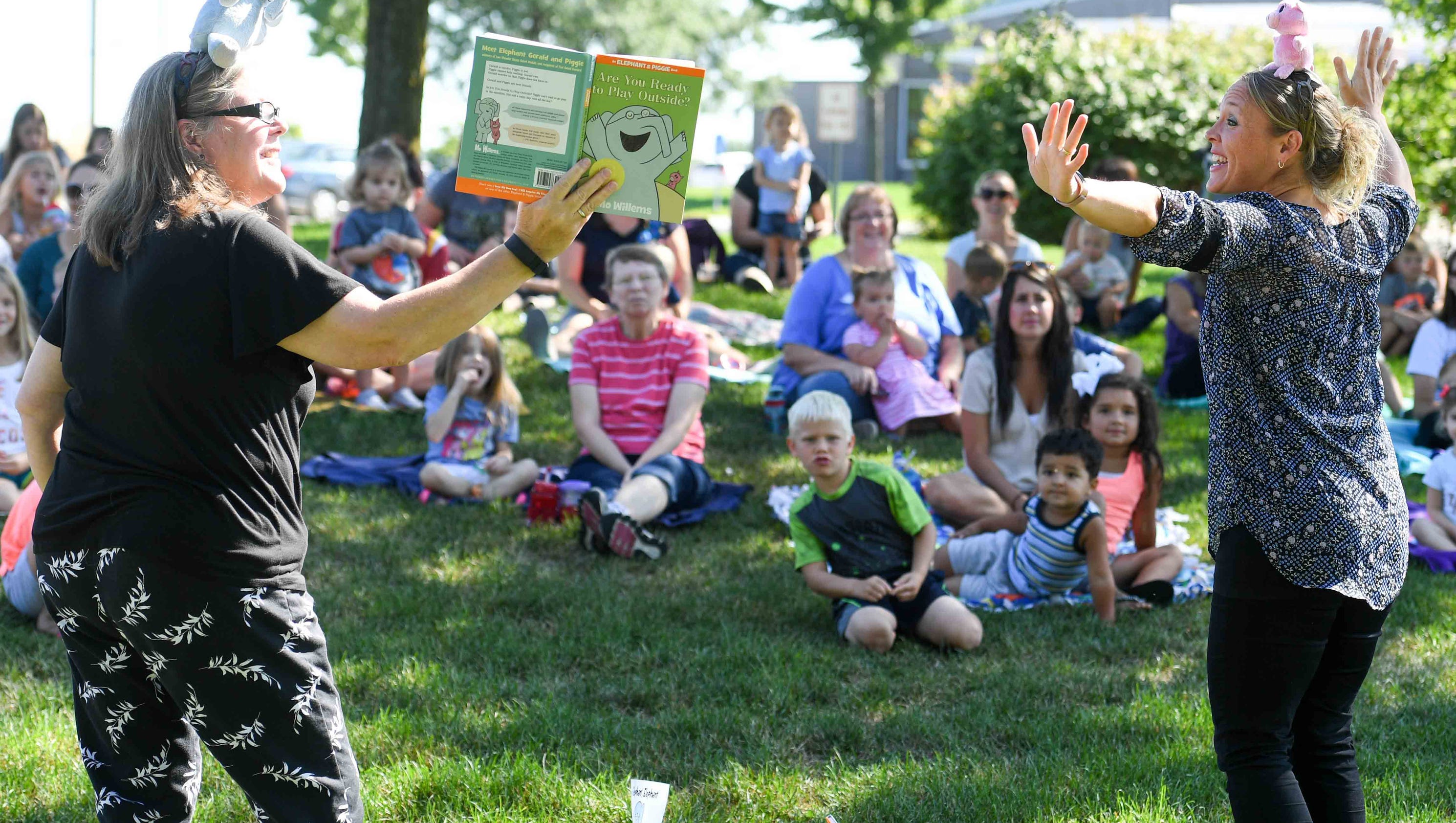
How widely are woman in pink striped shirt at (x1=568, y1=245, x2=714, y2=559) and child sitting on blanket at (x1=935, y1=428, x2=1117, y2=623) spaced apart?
5.22 feet

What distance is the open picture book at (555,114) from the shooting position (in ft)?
8.11

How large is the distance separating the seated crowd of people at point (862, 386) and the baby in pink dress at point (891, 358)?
15mm

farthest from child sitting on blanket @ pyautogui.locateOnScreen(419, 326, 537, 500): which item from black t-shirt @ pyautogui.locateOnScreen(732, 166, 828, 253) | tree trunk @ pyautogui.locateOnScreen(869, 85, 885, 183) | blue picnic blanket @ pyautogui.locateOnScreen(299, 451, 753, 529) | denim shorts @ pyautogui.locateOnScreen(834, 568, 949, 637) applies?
tree trunk @ pyautogui.locateOnScreen(869, 85, 885, 183)

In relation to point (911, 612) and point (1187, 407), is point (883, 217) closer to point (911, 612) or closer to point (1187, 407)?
point (1187, 407)

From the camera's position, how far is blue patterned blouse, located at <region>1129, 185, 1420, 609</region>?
2.40 m

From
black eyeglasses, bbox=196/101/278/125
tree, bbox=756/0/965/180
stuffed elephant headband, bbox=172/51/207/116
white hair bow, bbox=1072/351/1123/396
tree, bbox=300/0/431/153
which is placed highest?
tree, bbox=756/0/965/180

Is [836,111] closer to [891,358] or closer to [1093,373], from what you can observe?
[891,358]

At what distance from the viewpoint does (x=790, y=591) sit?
17.5 ft

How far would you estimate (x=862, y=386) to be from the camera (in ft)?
24.6

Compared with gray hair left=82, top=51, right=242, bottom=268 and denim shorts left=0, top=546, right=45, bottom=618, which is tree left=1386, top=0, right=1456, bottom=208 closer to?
denim shorts left=0, top=546, right=45, bottom=618

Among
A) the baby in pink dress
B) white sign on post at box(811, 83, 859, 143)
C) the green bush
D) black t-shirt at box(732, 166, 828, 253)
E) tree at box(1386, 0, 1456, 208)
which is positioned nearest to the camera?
the baby in pink dress

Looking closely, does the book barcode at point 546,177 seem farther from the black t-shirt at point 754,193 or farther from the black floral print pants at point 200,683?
the black t-shirt at point 754,193

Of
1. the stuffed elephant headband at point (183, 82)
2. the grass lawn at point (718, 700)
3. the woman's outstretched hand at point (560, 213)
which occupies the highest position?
the stuffed elephant headband at point (183, 82)

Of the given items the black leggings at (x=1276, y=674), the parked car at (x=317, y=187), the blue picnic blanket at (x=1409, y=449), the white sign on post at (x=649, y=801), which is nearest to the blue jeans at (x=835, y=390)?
the blue picnic blanket at (x=1409, y=449)
